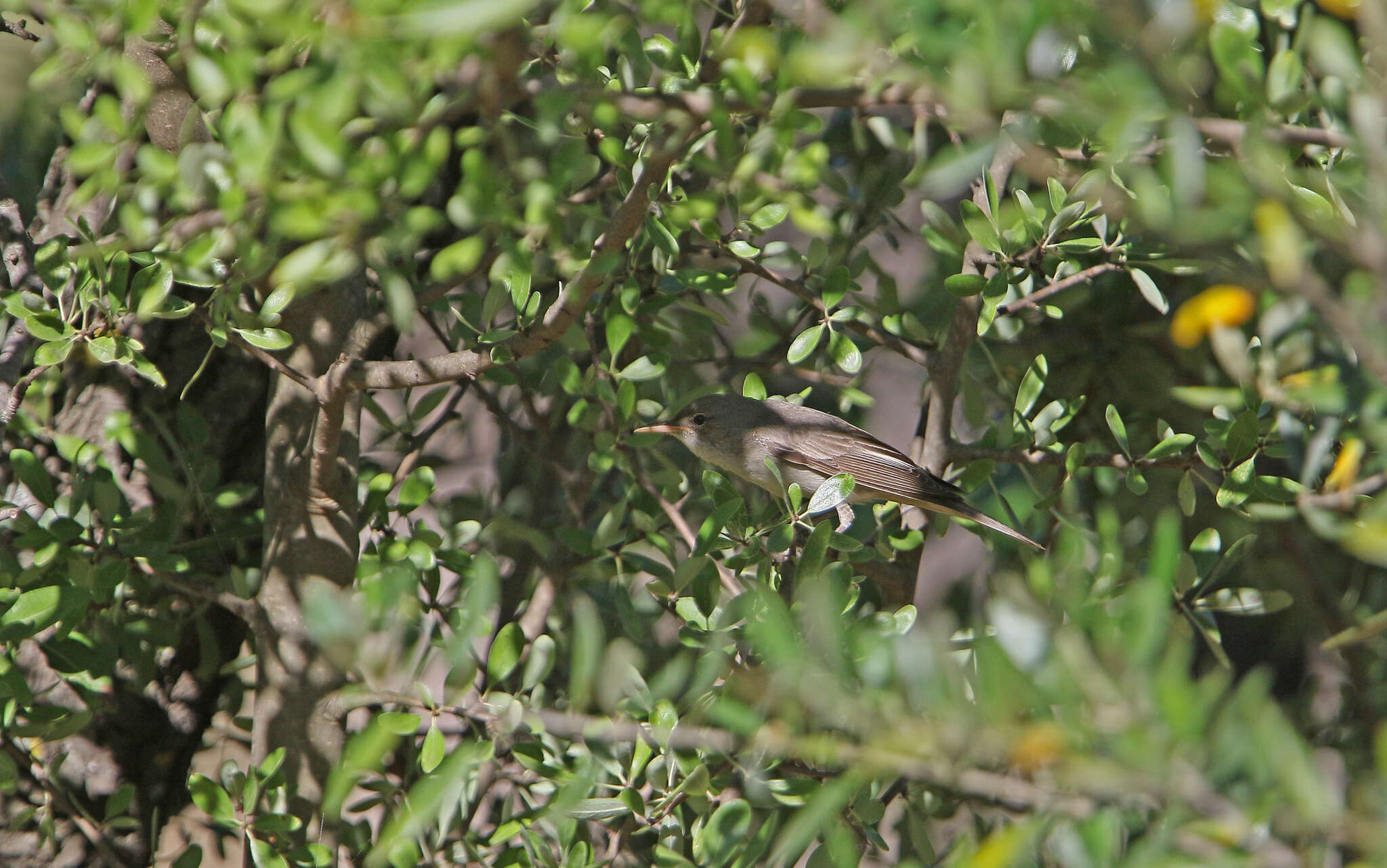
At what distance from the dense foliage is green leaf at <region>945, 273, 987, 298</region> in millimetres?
25

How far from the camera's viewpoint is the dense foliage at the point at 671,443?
1.16 metres

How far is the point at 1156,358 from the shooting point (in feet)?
11.4

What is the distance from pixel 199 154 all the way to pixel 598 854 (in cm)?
185

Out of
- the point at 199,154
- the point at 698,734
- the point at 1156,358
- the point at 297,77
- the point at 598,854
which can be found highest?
the point at 297,77

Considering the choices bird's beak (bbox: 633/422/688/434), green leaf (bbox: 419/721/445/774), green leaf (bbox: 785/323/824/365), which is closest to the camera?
green leaf (bbox: 419/721/445/774)

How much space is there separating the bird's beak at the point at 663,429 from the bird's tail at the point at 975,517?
2.86 ft

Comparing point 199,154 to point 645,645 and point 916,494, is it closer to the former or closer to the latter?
point 645,645

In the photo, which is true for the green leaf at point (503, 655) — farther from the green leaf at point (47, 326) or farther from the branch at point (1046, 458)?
the branch at point (1046, 458)

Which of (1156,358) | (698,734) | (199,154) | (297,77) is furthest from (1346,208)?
(1156,358)

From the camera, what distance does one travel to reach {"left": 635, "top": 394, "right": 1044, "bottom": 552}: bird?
12.4 feet

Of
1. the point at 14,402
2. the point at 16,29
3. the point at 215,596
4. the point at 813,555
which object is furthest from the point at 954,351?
the point at 16,29

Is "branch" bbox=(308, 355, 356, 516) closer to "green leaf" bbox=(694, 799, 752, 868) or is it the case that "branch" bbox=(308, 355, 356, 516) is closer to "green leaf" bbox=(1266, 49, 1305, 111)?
"green leaf" bbox=(694, 799, 752, 868)

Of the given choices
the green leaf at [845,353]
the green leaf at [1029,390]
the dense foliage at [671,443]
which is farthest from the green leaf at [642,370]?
the green leaf at [1029,390]

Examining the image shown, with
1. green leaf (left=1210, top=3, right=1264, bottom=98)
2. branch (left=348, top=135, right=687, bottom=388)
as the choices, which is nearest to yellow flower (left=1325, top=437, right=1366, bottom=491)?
green leaf (left=1210, top=3, right=1264, bottom=98)
